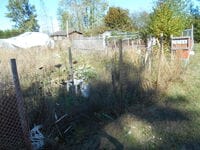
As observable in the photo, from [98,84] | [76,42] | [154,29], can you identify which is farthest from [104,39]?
[98,84]

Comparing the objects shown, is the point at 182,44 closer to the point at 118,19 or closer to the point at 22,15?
the point at 118,19

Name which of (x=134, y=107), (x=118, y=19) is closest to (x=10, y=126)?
(x=134, y=107)

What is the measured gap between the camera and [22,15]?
4675 centimetres

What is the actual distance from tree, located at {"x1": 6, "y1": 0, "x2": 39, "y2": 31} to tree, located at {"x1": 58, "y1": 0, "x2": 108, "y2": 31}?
8.27 meters

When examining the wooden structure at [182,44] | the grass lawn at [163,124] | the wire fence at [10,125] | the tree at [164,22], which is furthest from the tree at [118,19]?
the wire fence at [10,125]

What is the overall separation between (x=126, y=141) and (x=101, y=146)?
44 cm

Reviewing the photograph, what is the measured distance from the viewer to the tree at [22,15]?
45812 mm

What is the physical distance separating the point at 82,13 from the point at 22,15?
49.3 feet

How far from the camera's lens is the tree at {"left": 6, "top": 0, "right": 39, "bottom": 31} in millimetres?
45812

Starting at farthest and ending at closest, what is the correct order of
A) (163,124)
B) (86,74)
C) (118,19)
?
(118,19)
(86,74)
(163,124)

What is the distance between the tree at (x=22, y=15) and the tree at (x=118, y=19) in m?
17.4

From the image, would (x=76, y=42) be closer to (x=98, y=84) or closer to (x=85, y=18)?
(x=98, y=84)

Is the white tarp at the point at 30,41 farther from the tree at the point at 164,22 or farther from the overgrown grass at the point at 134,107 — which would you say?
the overgrown grass at the point at 134,107

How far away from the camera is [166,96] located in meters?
5.95
